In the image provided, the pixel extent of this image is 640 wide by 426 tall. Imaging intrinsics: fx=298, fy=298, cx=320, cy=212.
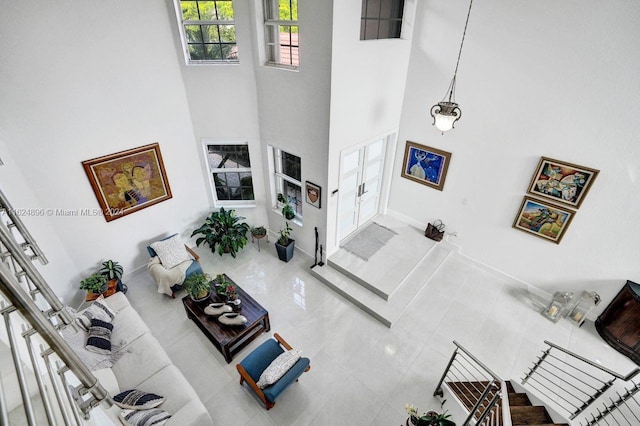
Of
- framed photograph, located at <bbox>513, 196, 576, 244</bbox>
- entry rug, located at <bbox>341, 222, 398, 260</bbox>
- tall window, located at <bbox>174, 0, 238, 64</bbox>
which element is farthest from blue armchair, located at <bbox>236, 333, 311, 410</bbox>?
tall window, located at <bbox>174, 0, 238, 64</bbox>

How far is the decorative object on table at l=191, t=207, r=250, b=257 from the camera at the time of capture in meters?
6.23

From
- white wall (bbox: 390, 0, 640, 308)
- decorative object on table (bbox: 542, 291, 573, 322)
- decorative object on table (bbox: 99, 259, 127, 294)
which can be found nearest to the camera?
white wall (bbox: 390, 0, 640, 308)

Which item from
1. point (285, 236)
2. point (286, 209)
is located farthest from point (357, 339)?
point (286, 209)

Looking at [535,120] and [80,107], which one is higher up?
[80,107]

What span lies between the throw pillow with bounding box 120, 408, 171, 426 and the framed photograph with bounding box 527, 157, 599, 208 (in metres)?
6.26

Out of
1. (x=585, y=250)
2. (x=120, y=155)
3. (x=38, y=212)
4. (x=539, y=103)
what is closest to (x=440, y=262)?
(x=585, y=250)

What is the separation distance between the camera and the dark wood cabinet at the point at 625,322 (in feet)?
15.0

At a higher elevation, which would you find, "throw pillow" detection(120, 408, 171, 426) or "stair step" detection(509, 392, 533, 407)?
"throw pillow" detection(120, 408, 171, 426)

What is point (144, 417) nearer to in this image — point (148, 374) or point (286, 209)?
point (148, 374)

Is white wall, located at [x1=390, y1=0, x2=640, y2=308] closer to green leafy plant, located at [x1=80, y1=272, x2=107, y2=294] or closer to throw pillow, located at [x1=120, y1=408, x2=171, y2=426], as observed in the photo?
throw pillow, located at [x1=120, y1=408, x2=171, y2=426]

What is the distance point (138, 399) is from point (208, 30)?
5638 millimetres

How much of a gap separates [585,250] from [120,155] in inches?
318

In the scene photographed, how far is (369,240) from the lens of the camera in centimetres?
664

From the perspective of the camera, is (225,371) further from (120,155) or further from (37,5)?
(37,5)
